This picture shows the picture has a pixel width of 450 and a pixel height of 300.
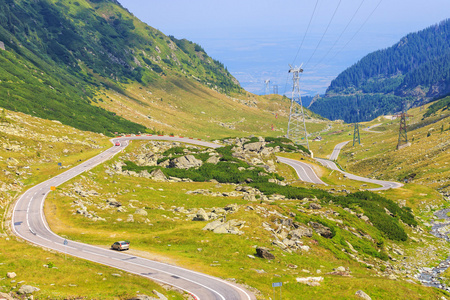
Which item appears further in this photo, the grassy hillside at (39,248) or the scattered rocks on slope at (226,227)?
the scattered rocks on slope at (226,227)

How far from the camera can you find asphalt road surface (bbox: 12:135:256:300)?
41719 millimetres

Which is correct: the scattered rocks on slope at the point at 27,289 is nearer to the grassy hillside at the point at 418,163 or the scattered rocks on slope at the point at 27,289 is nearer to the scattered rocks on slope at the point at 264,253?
the scattered rocks on slope at the point at 264,253

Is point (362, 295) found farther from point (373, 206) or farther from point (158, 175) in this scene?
point (158, 175)

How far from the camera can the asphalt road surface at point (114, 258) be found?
41.7 m

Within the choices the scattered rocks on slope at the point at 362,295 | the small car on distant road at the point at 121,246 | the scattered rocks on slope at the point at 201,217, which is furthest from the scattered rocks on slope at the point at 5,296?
the scattered rocks on slope at the point at 201,217

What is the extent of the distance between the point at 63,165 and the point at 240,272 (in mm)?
75620

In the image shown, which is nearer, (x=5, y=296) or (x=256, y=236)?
(x=5, y=296)

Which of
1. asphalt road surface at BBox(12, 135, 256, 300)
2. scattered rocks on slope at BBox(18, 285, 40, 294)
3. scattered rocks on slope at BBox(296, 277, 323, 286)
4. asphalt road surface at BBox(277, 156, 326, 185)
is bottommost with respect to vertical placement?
asphalt road surface at BBox(12, 135, 256, 300)

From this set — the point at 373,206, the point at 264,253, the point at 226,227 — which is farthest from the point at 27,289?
the point at 373,206

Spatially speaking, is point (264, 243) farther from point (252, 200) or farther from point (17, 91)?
point (17, 91)

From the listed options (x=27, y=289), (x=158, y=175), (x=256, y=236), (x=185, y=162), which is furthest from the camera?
(x=185, y=162)

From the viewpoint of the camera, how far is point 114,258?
167ft

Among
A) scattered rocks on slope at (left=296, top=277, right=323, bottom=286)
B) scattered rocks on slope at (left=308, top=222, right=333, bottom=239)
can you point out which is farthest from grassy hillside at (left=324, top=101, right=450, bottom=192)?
scattered rocks on slope at (left=296, top=277, right=323, bottom=286)

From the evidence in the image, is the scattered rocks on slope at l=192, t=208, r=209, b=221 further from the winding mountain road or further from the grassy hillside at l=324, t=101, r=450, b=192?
the grassy hillside at l=324, t=101, r=450, b=192
